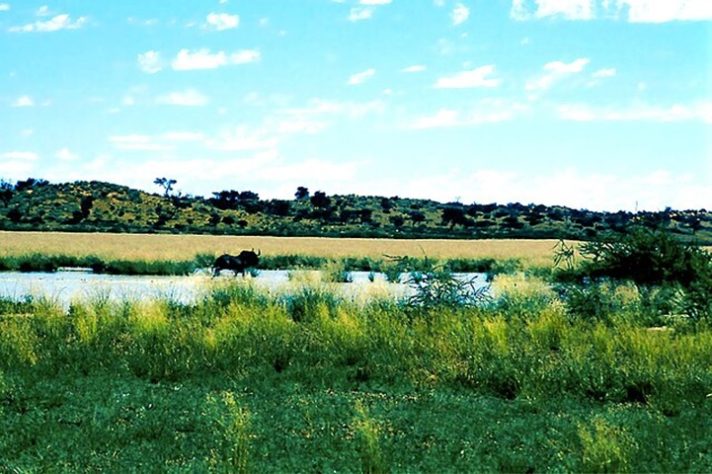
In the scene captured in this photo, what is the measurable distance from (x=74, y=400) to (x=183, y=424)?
1.88 metres

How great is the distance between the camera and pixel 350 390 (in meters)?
11.7

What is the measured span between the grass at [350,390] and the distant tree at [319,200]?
3811 inches

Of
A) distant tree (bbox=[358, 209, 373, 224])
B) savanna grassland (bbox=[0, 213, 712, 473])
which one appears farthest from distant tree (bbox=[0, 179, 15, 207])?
savanna grassland (bbox=[0, 213, 712, 473])

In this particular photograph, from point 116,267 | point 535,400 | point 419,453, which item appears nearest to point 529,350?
point 535,400

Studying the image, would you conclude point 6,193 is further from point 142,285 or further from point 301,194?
point 142,285

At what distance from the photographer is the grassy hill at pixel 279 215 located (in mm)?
92812

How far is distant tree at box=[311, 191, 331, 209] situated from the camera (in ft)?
377

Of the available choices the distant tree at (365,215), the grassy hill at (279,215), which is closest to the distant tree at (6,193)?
the grassy hill at (279,215)

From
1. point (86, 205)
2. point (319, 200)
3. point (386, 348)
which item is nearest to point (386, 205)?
point (319, 200)

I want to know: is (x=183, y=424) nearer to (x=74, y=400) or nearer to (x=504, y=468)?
(x=74, y=400)

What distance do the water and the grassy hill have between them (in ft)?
168

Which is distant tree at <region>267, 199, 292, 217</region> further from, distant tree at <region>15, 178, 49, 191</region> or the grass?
the grass

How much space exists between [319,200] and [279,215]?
800cm

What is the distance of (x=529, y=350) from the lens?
14.1 metres
